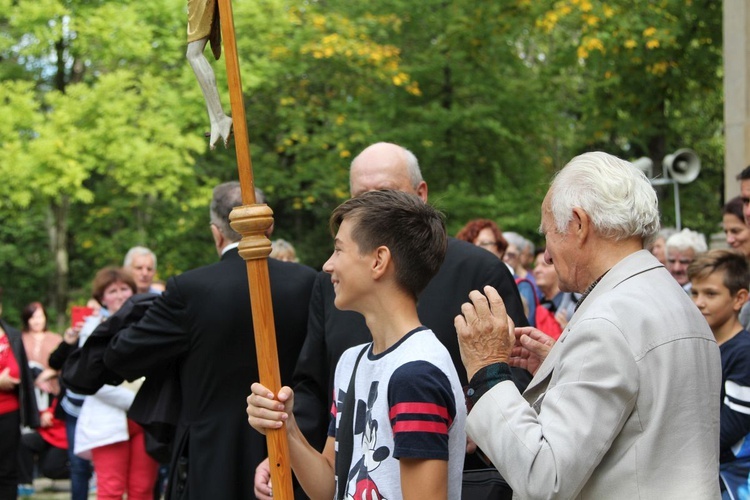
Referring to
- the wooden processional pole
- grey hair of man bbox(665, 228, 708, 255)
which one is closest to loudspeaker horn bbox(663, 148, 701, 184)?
grey hair of man bbox(665, 228, 708, 255)

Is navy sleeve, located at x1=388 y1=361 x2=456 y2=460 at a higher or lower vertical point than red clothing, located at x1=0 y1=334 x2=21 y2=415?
higher

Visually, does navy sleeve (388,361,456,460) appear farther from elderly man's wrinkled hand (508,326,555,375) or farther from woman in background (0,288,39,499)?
woman in background (0,288,39,499)

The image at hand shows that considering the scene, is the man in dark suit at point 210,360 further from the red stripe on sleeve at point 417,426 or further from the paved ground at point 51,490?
the paved ground at point 51,490

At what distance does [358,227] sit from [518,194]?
1647cm

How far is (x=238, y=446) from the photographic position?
4.82 meters

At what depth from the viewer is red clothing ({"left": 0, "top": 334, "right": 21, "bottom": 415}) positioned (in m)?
7.91

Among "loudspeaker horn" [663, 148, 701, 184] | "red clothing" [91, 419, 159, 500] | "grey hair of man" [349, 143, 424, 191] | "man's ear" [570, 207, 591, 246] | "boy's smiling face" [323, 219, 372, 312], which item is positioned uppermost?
"grey hair of man" [349, 143, 424, 191]

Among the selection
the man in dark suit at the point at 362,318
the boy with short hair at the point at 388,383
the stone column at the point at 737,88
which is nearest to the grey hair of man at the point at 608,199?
the boy with short hair at the point at 388,383

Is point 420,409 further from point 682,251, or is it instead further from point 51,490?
point 51,490

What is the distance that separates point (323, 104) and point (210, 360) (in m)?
15.9

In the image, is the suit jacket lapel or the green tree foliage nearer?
the suit jacket lapel

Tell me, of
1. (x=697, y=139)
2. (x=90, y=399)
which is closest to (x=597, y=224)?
(x=90, y=399)

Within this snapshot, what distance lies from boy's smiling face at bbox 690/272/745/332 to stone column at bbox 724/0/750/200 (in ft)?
17.8

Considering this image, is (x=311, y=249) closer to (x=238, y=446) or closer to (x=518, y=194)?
(x=518, y=194)
